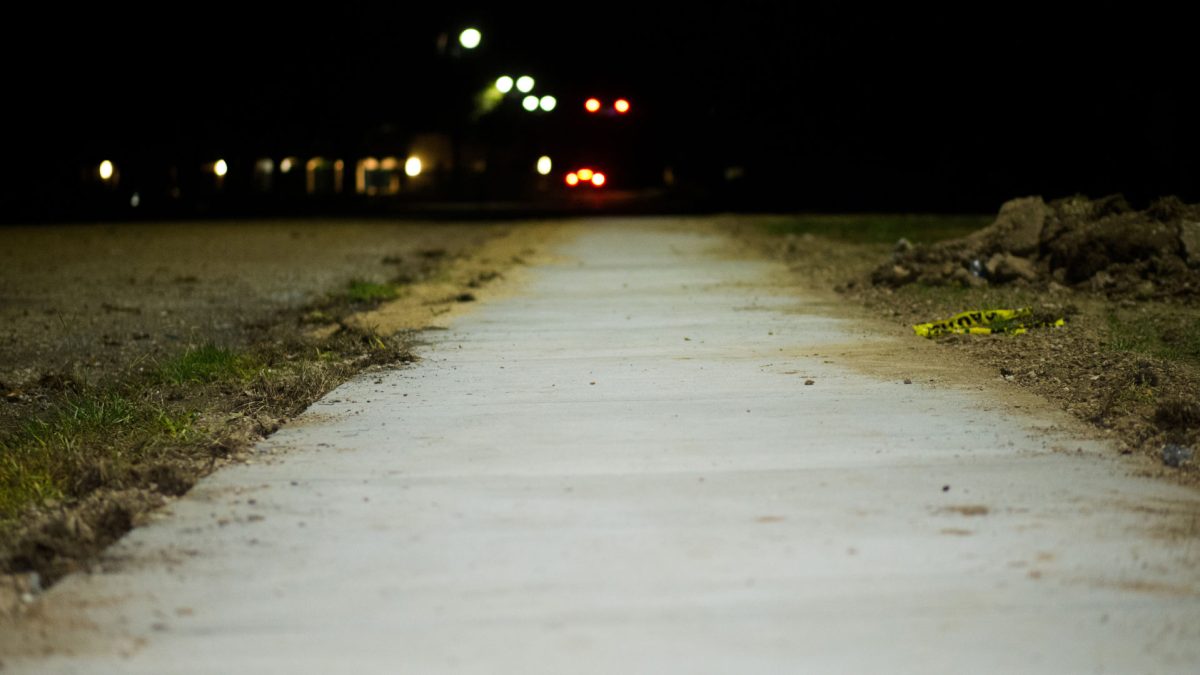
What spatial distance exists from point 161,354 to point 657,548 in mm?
7542

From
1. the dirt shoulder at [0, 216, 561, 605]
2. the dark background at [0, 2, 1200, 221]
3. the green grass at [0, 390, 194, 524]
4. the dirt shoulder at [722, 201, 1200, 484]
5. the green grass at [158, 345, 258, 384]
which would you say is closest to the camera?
the dirt shoulder at [0, 216, 561, 605]

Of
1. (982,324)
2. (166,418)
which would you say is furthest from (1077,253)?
(166,418)

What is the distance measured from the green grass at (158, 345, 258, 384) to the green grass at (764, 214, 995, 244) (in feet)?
60.8

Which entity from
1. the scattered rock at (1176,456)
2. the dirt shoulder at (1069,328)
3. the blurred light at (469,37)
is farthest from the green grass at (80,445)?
the blurred light at (469,37)

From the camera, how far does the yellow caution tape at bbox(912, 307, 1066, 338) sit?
461 inches

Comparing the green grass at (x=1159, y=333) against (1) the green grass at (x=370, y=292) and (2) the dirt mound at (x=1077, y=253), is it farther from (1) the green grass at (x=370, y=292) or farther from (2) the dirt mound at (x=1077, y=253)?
(1) the green grass at (x=370, y=292)

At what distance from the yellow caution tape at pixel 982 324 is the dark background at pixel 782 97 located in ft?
91.4

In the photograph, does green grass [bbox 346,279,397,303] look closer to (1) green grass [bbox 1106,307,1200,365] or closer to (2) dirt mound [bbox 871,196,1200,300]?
(2) dirt mound [bbox 871,196,1200,300]

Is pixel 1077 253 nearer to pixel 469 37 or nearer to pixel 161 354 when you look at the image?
pixel 161 354

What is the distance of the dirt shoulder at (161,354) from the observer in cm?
614

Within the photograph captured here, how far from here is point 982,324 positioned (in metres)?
12.0

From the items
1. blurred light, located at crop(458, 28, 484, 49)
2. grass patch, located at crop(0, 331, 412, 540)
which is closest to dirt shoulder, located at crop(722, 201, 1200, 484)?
grass patch, located at crop(0, 331, 412, 540)

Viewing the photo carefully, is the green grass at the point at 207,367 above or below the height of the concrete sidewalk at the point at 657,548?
above

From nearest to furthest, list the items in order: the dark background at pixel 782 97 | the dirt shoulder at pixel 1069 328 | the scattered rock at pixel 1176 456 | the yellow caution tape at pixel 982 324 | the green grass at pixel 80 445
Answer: the green grass at pixel 80 445 < the scattered rock at pixel 1176 456 < the dirt shoulder at pixel 1069 328 < the yellow caution tape at pixel 982 324 < the dark background at pixel 782 97
